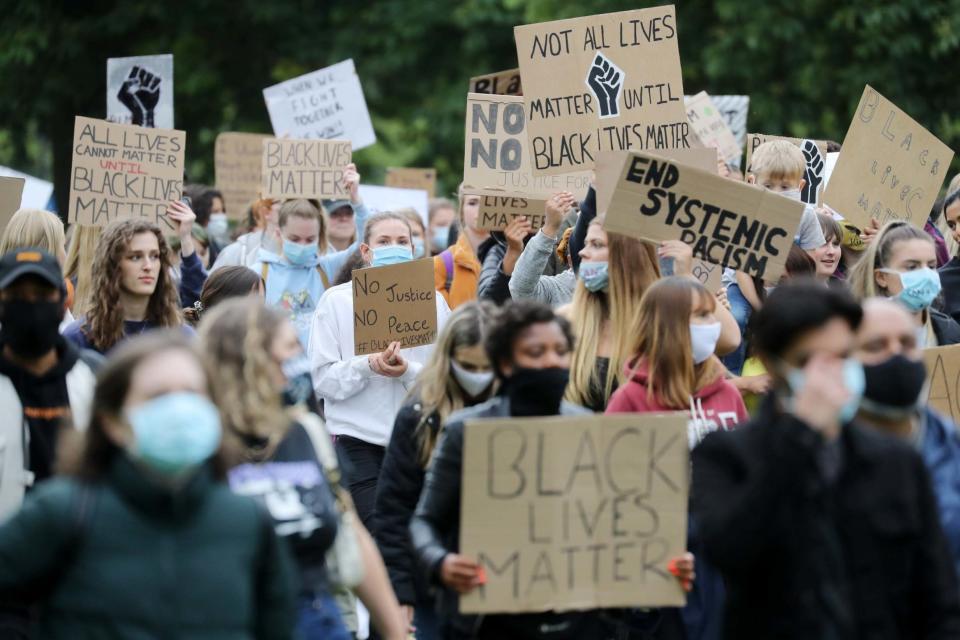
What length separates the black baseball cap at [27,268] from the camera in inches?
216

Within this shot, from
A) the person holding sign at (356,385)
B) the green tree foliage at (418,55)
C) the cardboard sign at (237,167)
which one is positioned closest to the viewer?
the person holding sign at (356,385)

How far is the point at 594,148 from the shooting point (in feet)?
28.8

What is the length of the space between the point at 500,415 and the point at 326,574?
Result: 82 centimetres

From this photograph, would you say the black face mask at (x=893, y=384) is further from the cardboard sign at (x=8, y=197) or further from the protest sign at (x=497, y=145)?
the cardboard sign at (x=8, y=197)

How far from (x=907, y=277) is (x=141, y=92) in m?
6.69

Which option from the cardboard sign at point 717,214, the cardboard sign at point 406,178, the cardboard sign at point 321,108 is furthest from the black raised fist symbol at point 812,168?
the cardboard sign at point 406,178

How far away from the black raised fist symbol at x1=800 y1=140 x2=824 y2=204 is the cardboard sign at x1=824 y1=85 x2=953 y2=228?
2.77 feet

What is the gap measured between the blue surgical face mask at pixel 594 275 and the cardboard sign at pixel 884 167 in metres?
2.76

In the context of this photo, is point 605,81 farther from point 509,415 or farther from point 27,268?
point 27,268

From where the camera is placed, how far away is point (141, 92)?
12.4 m

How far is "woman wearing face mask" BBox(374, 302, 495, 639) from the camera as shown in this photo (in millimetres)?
6070

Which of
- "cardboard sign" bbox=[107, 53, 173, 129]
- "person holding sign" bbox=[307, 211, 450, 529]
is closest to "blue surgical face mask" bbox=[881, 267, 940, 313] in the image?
"person holding sign" bbox=[307, 211, 450, 529]

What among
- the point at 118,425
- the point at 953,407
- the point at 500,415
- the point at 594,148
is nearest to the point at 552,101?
the point at 594,148

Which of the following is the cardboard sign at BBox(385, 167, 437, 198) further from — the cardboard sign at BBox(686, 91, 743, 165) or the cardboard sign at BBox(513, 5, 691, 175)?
the cardboard sign at BBox(513, 5, 691, 175)
